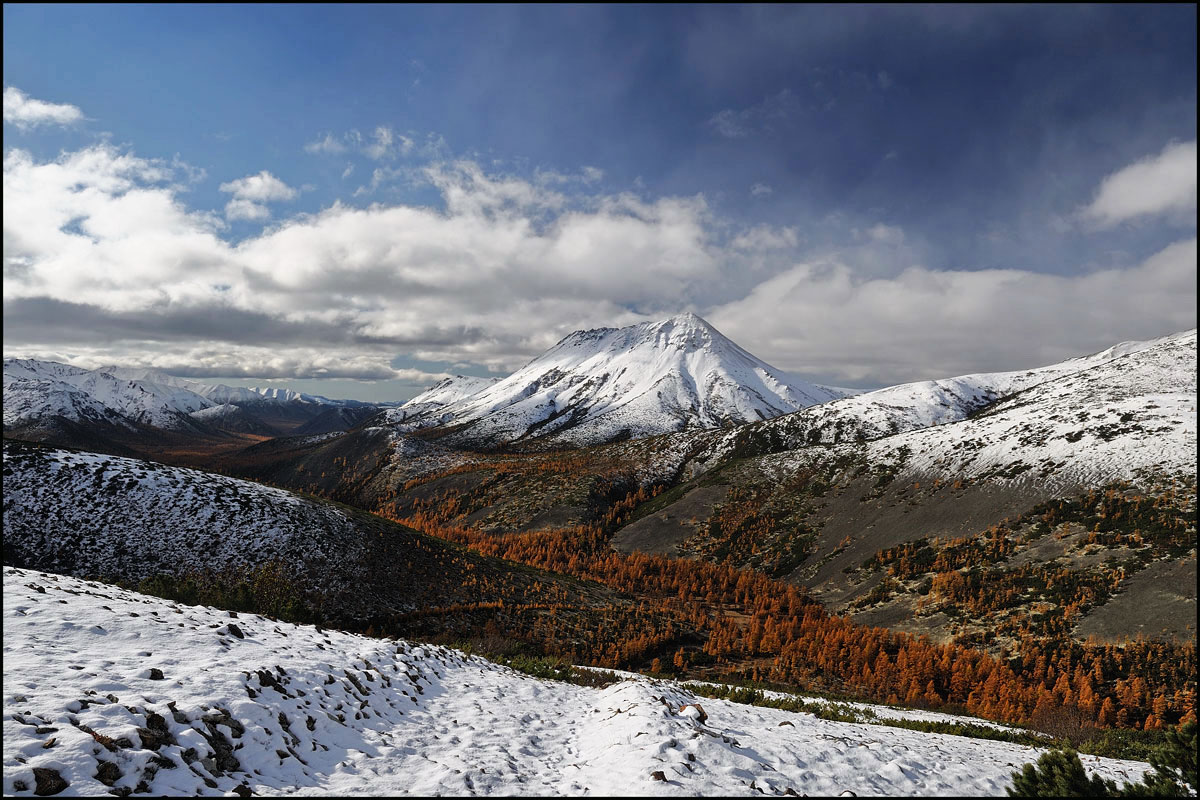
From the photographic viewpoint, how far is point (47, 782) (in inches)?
286

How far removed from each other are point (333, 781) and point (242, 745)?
2092 mm

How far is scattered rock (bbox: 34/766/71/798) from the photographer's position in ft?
23.5

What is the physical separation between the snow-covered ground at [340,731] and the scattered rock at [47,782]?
37mm

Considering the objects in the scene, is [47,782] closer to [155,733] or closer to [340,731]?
[155,733]

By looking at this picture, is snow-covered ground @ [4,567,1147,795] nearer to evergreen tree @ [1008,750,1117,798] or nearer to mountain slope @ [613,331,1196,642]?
evergreen tree @ [1008,750,1117,798]

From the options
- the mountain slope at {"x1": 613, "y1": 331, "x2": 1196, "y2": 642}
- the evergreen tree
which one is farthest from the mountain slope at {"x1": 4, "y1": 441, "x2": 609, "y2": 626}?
the mountain slope at {"x1": 613, "y1": 331, "x2": 1196, "y2": 642}

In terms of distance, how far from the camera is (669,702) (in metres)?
16.4

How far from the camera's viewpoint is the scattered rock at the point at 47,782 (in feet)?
23.5

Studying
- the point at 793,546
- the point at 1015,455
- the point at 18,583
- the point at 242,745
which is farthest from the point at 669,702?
the point at 1015,455

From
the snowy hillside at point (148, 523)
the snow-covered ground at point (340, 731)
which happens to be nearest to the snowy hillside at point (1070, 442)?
the snow-covered ground at point (340, 731)

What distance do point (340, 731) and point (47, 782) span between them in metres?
5.75

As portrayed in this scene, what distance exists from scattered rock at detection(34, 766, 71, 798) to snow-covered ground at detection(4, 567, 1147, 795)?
37 mm

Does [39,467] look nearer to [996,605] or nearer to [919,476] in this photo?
[996,605]

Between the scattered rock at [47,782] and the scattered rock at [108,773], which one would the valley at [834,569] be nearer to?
the scattered rock at [108,773]
